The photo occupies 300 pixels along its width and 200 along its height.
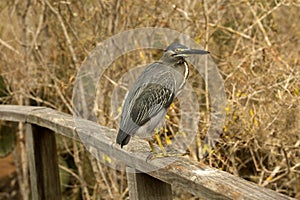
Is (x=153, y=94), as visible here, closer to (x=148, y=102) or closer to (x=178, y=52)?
(x=148, y=102)

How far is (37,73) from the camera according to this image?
5746 millimetres

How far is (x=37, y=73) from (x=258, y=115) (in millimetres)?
2539

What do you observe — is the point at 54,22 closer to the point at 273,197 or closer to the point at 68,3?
the point at 68,3

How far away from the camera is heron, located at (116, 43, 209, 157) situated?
2.14 metres

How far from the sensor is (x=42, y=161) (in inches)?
125

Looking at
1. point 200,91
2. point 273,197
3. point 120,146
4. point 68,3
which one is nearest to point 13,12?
point 68,3

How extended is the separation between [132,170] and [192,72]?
309 centimetres

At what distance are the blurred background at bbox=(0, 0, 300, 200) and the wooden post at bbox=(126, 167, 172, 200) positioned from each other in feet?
5.70

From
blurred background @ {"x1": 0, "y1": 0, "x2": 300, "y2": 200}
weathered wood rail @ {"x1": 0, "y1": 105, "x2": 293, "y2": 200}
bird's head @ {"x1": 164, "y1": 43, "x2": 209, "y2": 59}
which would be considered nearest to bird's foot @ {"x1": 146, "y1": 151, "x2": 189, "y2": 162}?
weathered wood rail @ {"x1": 0, "y1": 105, "x2": 293, "y2": 200}

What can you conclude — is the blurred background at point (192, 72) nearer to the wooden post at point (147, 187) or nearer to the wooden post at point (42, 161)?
the wooden post at point (42, 161)

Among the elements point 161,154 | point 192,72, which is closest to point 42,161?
point 161,154

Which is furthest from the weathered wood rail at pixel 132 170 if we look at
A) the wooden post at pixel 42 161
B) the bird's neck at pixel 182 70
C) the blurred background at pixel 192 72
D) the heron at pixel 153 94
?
the blurred background at pixel 192 72

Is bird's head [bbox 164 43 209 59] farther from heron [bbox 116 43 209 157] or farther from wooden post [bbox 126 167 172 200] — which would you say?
wooden post [bbox 126 167 172 200]

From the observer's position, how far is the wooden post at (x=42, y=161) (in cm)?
316
